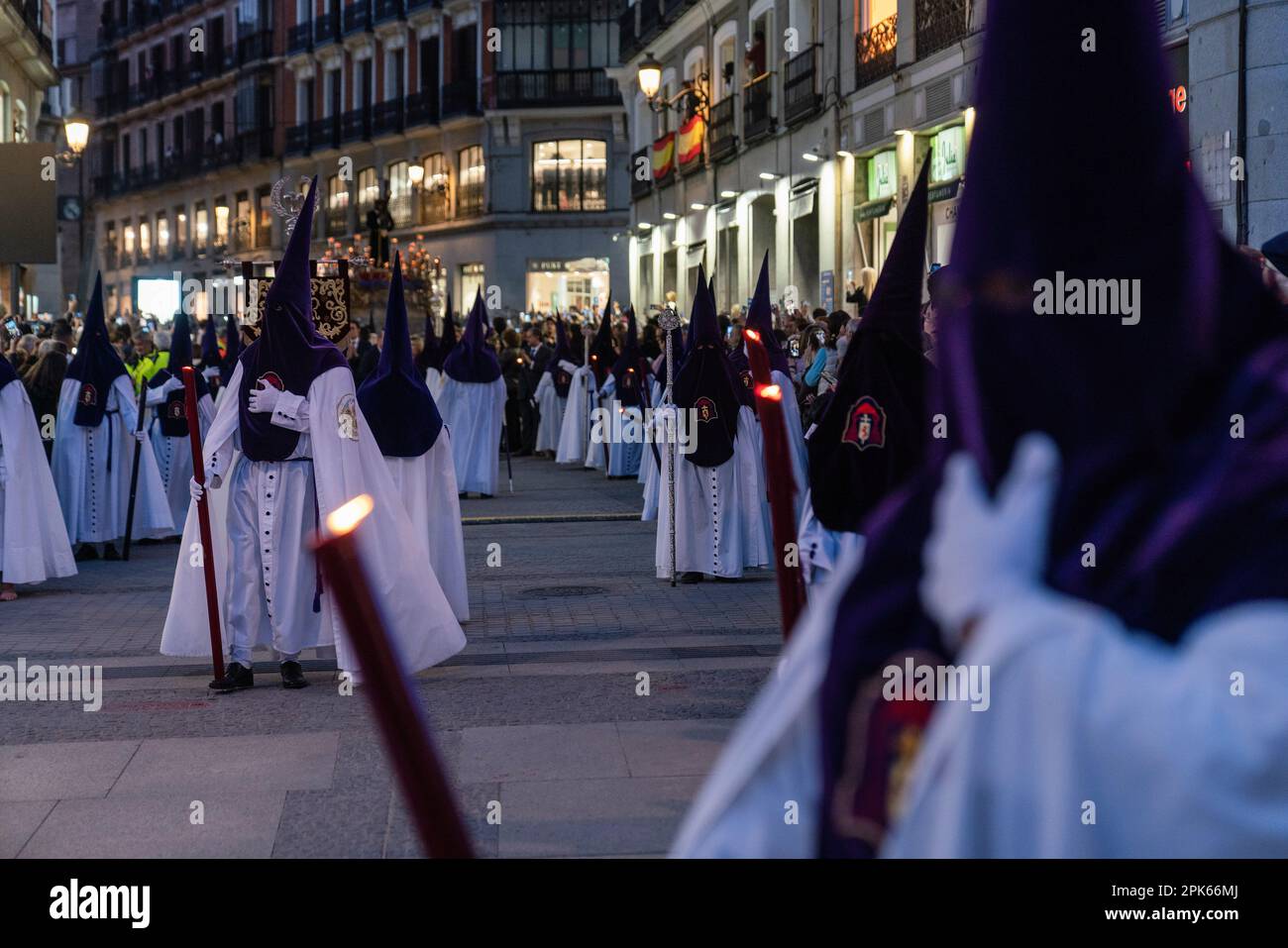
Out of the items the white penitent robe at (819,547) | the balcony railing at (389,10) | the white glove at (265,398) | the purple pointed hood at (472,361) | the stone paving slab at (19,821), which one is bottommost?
the stone paving slab at (19,821)

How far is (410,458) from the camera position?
34.4 ft

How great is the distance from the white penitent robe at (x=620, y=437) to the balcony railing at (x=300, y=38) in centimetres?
3902

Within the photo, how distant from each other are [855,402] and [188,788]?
2795 millimetres

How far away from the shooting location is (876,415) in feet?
19.0

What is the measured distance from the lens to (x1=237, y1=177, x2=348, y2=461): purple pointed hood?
27.3ft

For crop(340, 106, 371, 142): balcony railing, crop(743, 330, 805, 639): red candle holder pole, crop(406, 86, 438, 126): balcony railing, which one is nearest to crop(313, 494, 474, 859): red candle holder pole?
crop(743, 330, 805, 639): red candle holder pole

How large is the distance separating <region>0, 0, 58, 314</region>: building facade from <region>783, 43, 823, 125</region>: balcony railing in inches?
527

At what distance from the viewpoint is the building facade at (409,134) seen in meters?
50.3

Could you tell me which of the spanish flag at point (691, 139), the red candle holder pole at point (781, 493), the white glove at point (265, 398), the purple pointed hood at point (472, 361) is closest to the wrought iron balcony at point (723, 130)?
the spanish flag at point (691, 139)

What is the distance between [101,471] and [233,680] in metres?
7.12

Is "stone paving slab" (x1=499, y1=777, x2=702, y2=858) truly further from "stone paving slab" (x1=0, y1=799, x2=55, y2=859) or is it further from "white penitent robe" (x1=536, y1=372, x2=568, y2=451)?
"white penitent robe" (x1=536, y1=372, x2=568, y2=451)

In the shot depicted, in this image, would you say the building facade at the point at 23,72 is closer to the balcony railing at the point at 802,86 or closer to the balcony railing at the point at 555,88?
the balcony railing at the point at 555,88

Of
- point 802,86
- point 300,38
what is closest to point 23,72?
point 802,86
